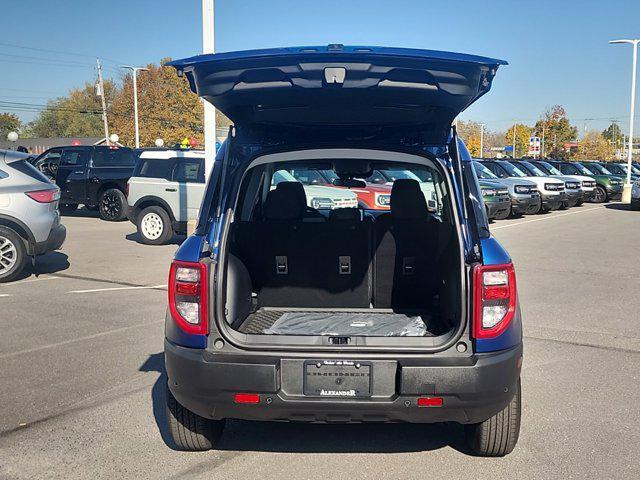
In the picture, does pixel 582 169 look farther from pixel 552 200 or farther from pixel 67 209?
pixel 67 209

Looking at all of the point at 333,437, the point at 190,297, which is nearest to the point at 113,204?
the point at 333,437

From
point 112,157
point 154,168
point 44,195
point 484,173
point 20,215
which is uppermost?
point 112,157

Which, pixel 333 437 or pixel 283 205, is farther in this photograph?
pixel 283 205

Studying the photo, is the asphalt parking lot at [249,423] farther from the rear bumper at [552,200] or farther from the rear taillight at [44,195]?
the rear bumper at [552,200]

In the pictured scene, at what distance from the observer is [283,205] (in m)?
4.81

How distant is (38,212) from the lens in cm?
996

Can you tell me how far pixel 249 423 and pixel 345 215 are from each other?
59.8 inches

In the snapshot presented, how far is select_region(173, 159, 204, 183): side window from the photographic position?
14.3m

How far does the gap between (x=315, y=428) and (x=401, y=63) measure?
2.38 meters

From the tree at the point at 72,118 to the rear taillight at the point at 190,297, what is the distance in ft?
359

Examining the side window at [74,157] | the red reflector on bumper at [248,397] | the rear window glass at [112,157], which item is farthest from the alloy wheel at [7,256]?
the side window at [74,157]

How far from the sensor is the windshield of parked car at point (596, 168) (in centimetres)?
3062

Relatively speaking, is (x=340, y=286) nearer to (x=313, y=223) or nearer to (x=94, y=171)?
(x=313, y=223)

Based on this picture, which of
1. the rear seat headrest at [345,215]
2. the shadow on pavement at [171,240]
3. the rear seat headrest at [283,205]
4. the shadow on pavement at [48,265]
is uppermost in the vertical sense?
the rear seat headrest at [283,205]
